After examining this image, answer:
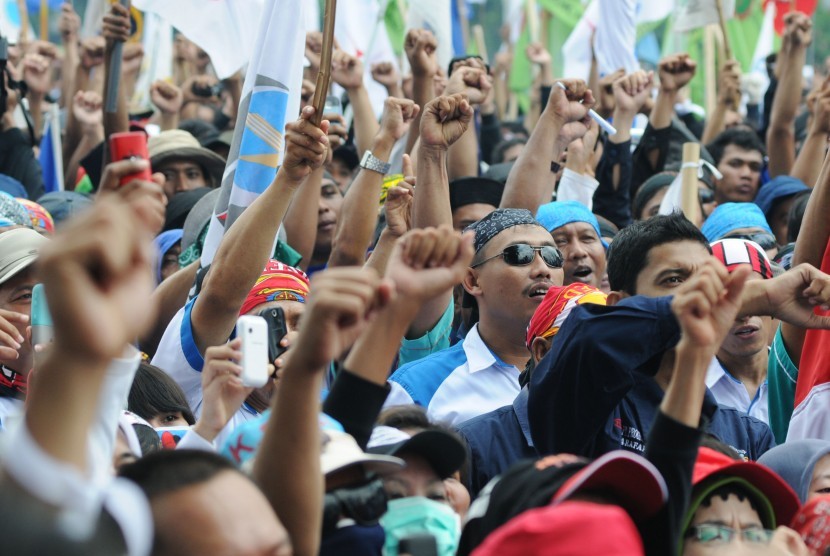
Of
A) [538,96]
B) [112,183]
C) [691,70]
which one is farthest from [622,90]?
[112,183]

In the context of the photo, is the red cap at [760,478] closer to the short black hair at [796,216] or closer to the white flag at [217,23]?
the short black hair at [796,216]

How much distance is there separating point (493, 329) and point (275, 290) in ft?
2.89

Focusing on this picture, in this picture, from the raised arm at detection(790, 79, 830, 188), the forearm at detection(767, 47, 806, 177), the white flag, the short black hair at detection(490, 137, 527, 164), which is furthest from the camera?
the short black hair at detection(490, 137, 527, 164)

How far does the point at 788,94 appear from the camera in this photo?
24.3 ft

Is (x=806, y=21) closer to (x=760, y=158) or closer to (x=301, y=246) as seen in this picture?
(x=760, y=158)

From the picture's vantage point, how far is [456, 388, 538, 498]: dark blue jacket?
3.85 meters

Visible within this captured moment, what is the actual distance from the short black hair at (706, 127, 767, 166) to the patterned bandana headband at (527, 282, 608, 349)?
12.0 ft

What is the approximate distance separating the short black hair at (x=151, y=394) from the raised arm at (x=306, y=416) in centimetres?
162

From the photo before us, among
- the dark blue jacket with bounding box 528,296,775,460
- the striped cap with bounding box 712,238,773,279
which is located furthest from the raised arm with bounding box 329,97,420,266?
the dark blue jacket with bounding box 528,296,775,460

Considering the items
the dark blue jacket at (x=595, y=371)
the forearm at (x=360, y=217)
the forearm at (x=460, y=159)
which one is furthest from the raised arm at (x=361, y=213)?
the forearm at (x=460, y=159)

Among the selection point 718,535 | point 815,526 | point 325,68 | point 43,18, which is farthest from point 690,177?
point 43,18

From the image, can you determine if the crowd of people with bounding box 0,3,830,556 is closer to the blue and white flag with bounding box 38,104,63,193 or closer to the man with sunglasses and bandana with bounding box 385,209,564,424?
the man with sunglasses and bandana with bounding box 385,209,564,424

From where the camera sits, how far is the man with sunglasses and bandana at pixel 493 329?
4496 mm

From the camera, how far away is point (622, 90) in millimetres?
6785
